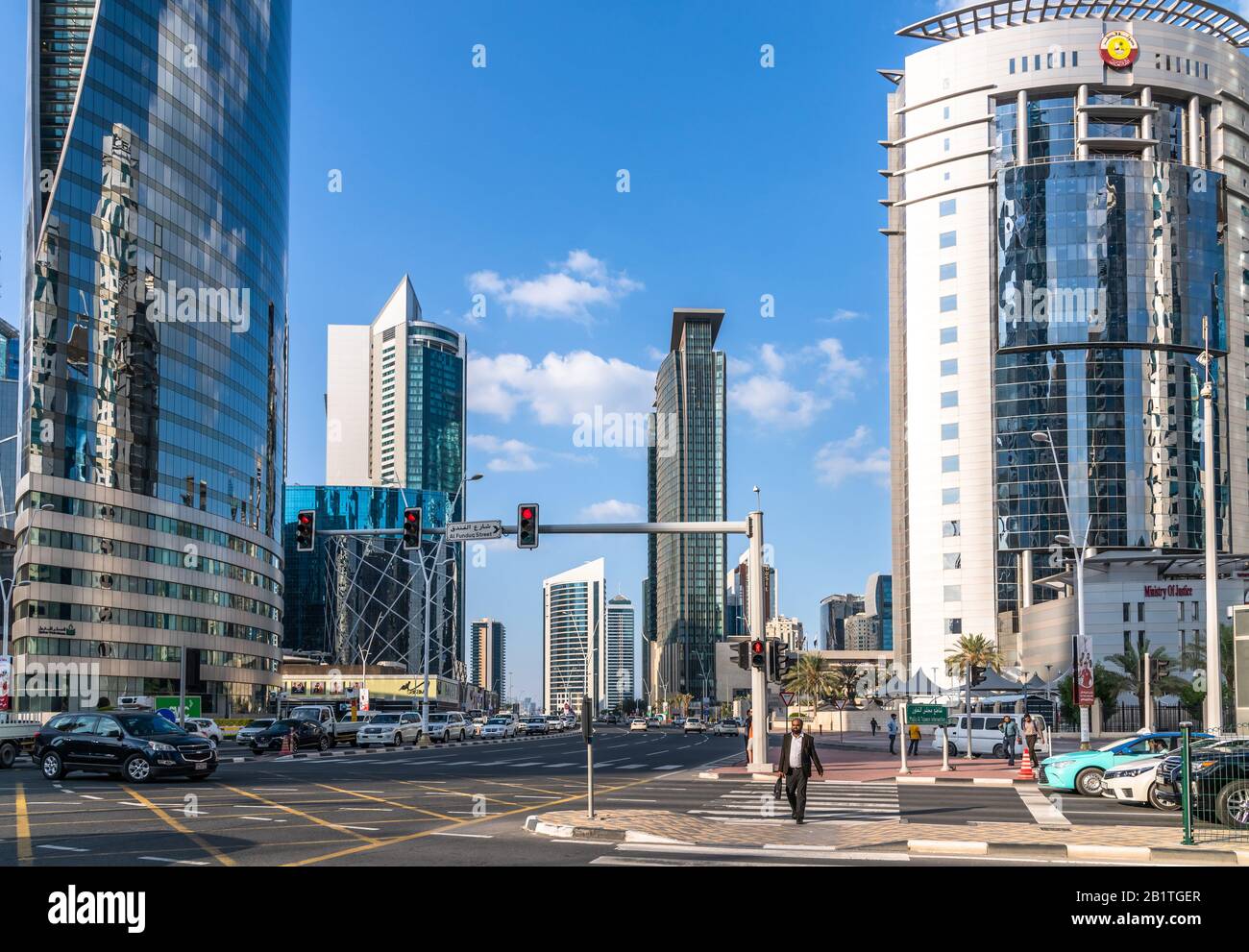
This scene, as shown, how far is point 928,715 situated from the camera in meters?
39.4

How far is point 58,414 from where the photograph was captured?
87.4 metres

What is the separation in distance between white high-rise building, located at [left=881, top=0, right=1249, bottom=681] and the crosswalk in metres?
86.1

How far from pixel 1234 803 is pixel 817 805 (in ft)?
27.0

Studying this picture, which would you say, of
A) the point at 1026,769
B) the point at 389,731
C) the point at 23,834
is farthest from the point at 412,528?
the point at 389,731

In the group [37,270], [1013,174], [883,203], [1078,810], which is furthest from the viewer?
[883,203]

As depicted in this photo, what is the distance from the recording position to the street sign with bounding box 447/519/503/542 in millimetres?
36312

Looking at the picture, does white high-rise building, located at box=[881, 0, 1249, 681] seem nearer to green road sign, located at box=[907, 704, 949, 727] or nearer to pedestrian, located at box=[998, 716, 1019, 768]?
pedestrian, located at box=[998, 716, 1019, 768]

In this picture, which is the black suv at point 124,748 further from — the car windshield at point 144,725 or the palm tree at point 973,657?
the palm tree at point 973,657

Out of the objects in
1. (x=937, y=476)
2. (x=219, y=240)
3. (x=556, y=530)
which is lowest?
(x=556, y=530)

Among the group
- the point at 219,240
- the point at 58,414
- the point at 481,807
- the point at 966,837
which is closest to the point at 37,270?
the point at 58,414

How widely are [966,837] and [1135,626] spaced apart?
81350 mm

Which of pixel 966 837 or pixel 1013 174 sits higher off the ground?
pixel 1013 174
